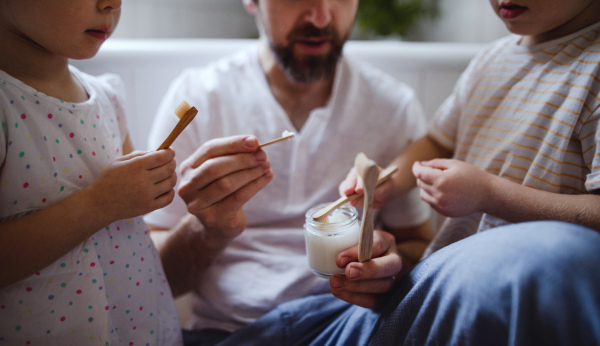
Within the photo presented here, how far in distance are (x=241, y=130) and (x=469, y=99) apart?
0.55 metres

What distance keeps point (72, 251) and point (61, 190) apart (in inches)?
3.9

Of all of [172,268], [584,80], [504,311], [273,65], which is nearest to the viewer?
[504,311]

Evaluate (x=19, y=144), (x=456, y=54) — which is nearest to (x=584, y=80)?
(x=456, y=54)

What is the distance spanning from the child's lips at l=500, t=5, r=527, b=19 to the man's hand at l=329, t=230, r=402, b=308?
50cm

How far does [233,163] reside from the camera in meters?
0.78

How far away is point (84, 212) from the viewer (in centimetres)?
65

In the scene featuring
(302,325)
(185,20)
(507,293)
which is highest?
(185,20)

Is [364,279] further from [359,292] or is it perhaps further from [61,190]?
[61,190]

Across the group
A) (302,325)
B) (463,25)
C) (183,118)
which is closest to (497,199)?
(302,325)

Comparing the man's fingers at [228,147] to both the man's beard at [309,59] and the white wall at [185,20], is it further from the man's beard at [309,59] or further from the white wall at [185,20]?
the white wall at [185,20]

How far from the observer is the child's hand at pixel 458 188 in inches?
30.4

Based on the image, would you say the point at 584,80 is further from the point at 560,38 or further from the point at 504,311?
the point at 504,311

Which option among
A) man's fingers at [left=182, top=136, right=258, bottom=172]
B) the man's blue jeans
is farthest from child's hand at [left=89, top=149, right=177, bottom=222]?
the man's blue jeans

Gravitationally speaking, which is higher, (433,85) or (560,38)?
(560,38)
